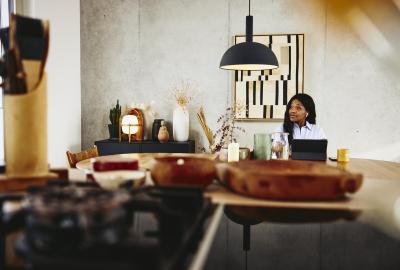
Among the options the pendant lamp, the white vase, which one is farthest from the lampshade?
the pendant lamp

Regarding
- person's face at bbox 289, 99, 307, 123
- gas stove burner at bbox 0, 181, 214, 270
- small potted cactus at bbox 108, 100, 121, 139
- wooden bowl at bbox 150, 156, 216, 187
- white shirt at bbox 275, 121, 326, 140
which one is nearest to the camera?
gas stove burner at bbox 0, 181, 214, 270

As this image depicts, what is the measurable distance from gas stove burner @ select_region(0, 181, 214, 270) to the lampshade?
4.48 m

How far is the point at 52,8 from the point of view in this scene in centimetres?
495

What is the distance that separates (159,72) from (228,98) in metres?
1.06

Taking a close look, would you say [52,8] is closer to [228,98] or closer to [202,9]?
[202,9]

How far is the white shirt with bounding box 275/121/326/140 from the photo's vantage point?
4.14 meters

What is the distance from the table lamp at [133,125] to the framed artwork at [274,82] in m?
1.34

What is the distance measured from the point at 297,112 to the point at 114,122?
8.34 feet

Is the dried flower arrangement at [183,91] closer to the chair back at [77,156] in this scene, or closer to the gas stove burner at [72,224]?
the chair back at [77,156]

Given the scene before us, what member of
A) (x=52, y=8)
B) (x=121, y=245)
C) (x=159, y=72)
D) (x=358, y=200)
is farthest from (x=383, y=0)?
(x=121, y=245)

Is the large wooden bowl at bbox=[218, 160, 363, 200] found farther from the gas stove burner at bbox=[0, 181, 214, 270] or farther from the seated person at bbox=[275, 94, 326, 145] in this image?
the seated person at bbox=[275, 94, 326, 145]

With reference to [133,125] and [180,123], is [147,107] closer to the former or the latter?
[133,125]

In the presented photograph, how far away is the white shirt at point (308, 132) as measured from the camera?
414 cm

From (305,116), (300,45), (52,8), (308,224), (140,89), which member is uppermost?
(52,8)
